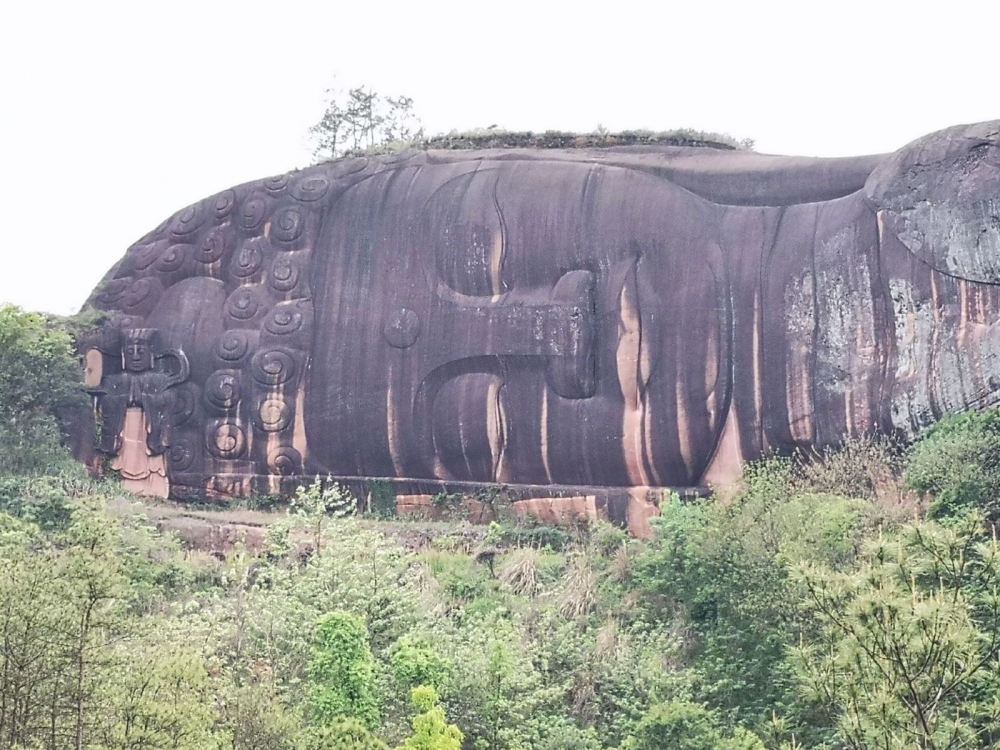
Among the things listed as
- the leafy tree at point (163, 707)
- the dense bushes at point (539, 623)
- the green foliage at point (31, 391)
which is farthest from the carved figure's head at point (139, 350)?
the leafy tree at point (163, 707)

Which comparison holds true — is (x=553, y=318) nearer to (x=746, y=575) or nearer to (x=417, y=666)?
(x=746, y=575)

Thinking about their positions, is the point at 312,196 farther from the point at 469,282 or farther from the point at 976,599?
the point at 976,599

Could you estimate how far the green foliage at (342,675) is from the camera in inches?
455

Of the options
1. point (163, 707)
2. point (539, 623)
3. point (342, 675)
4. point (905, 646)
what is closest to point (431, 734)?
point (342, 675)

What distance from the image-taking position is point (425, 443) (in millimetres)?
19703

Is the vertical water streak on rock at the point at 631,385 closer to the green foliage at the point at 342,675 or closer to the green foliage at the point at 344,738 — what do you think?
the green foliage at the point at 342,675

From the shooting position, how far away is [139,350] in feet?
69.6

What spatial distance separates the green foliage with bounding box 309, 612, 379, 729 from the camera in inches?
455

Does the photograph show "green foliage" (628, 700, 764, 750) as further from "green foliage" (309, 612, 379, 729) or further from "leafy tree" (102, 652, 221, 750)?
"leafy tree" (102, 652, 221, 750)

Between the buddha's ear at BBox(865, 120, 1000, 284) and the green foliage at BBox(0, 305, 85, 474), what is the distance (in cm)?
1195

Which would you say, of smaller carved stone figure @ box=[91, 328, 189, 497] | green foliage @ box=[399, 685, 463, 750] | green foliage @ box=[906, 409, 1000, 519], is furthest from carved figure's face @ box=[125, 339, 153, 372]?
green foliage @ box=[399, 685, 463, 750]

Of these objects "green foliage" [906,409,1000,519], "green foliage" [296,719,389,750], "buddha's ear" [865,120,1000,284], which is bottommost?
"green foliage" [296,719,389,750]

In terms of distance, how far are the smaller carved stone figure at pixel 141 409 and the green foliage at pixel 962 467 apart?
36.4 feet

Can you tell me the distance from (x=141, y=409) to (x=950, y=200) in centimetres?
1205
